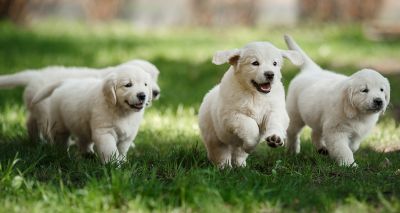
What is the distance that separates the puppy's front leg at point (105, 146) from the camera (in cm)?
548

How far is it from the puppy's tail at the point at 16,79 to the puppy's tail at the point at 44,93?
34cm

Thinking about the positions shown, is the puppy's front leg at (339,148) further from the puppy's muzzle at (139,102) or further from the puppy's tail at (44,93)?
the puppy's tail at (44,93)

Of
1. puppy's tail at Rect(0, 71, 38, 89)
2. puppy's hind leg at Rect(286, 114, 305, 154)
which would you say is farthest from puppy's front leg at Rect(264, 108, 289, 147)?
puppy's tail at Rect(0, 71, 38, 89)

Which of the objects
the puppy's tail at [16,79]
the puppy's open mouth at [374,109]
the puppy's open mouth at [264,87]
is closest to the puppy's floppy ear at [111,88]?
the puppy's open mouth at [264,87]

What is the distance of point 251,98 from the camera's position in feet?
16.9

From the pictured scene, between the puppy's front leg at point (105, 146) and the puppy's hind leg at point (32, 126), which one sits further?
the puppy's hind leg at point (32, 126)

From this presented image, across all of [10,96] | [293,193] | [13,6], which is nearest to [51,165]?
[293,193]

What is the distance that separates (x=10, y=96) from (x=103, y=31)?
7.59 meters

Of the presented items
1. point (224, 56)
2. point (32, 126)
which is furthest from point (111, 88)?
point (32, 126)

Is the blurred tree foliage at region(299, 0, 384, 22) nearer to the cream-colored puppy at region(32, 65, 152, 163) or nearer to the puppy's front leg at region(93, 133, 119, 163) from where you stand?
the cream-colored puppy at region(32, 65, 152, 163)

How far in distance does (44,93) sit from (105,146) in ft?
3.89

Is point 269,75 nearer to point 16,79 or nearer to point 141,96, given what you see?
point 141,96

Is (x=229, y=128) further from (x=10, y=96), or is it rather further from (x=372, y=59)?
(x=372, y=59)

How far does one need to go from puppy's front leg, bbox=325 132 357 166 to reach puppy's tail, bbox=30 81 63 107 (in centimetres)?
250
